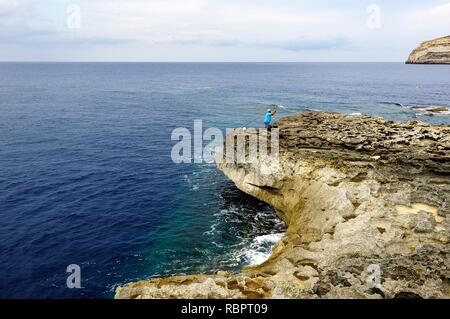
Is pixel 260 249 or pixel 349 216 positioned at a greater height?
pixel 349 216

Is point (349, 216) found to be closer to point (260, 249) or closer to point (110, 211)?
point (260, 249)

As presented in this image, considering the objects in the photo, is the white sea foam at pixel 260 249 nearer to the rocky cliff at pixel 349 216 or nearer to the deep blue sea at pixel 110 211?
the deep blue sea at pixel 110 211

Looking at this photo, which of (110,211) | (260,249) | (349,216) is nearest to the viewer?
(349,216)

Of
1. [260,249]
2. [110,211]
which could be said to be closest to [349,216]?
[260,249]

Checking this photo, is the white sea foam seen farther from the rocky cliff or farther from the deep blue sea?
the rocky cliff

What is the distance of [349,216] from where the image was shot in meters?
24.9

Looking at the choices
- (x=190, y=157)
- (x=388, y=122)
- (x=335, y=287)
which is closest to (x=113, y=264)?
(x=335, y=287)

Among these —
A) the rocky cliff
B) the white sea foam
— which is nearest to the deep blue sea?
the white sea foam

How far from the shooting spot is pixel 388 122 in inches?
1832

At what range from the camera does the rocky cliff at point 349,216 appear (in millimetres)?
17578

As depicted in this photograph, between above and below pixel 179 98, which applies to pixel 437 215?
below

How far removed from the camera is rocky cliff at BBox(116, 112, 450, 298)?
1758 cm
